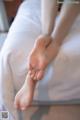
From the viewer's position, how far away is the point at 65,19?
928mm

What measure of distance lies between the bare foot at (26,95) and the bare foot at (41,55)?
26 millimetres

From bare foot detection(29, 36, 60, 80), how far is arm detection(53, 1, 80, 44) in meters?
0.03

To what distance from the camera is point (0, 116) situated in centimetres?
113

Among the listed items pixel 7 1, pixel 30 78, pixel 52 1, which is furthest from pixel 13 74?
pixel 7 1

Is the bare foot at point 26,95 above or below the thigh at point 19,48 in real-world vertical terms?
below

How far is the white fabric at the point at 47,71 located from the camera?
914 mm

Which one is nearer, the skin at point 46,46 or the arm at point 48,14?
the skin at point 46,46

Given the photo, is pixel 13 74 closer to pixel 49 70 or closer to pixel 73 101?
pixel 49 70

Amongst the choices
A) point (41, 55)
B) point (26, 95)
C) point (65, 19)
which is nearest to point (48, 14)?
point (65, 19)

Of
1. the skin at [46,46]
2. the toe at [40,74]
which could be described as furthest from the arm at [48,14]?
the toe at [40,74]

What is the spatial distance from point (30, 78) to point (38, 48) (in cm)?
11

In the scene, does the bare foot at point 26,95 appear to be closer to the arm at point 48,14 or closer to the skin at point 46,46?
the skin at point 46,46

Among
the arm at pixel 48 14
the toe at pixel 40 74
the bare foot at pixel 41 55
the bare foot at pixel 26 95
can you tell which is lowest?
the bare foot at pixel 26 95

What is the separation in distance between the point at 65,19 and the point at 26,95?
0.33m
